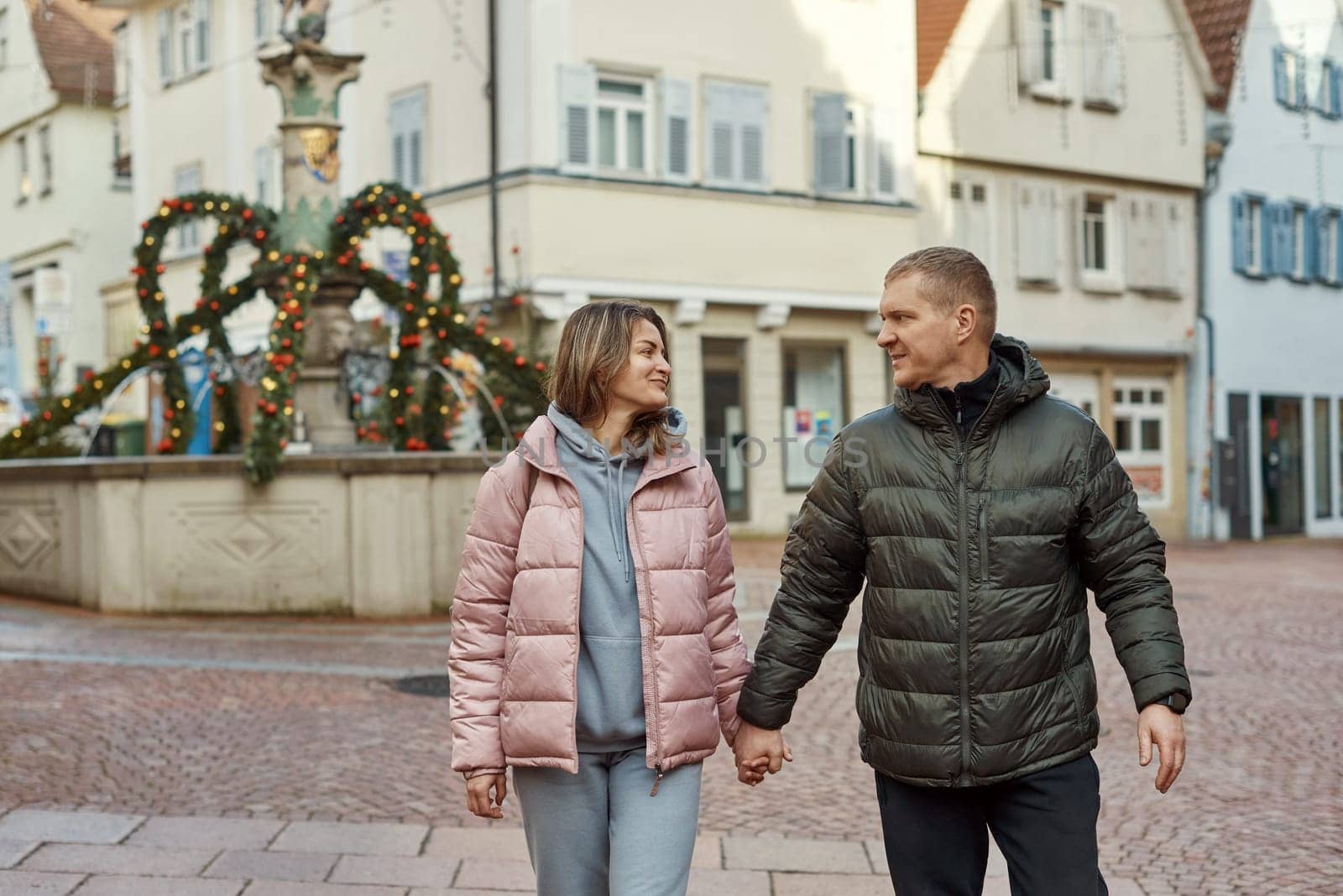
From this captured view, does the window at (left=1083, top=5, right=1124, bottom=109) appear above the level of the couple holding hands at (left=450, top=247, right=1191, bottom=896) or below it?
above

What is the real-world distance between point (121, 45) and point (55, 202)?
17.9 feet

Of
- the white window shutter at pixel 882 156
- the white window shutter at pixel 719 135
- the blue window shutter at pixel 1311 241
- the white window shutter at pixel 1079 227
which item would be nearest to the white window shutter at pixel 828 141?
the white window shutter at pixel 882 156

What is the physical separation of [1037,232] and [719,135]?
6.27 meters

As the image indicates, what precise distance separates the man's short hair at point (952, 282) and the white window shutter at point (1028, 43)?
23353 mm

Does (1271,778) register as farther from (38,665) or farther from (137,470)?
(137,470)

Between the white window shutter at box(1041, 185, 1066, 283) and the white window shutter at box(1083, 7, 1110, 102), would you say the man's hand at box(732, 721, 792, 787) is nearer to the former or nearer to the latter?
the white window shutter at box(1041, 185, 1066, 283)

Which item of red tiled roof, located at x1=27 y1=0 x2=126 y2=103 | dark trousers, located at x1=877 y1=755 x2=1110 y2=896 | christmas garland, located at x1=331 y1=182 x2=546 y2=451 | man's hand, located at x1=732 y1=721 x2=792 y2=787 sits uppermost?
red tiled roof, located at x1=27 y1=0 x2=126 y2=103

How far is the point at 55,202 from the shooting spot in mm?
36906

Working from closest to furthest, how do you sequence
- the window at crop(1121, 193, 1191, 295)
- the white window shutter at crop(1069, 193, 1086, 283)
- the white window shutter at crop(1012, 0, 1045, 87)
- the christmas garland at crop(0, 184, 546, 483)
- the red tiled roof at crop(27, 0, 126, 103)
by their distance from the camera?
the christmas garland at crop(0, 184, 546, 483), the white window shutter at crop(1012, 0, 1045, 87), the white window shutter at crop(1069, 193, 1086, 283), the window at crop(1121, 193, 1191, 295), the red tiled roof at crop(27, 0, 126, 103)

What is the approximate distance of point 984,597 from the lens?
3.23 m

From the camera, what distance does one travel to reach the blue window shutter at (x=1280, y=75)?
98.2 ft

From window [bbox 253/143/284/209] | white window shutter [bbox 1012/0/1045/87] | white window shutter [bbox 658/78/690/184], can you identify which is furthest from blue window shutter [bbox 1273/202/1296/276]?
window [bbox 253/143/284/209]

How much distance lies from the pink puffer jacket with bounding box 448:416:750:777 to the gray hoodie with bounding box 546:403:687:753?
0.11ft

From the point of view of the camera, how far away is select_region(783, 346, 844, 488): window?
2386 centimetres
